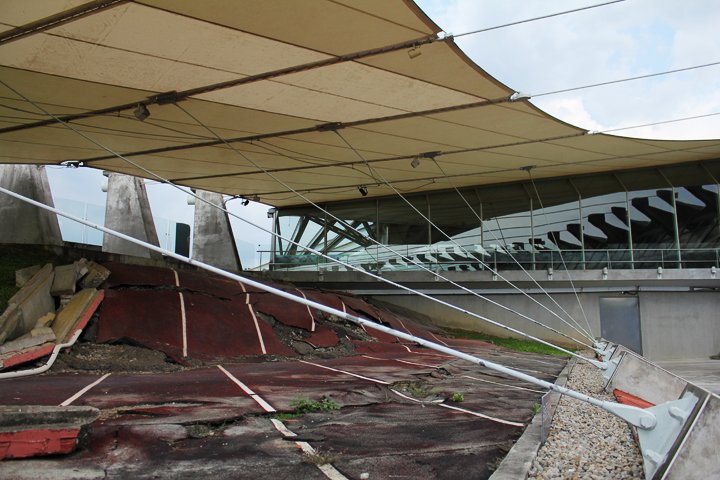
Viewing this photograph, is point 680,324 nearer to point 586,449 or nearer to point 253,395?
point 586,449

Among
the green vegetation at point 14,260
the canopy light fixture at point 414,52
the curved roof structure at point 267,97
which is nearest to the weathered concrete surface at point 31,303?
the green vegetation at point 14,260

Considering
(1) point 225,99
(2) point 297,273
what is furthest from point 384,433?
(2) point 297,273

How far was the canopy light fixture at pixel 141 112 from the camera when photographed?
9975 millimetres

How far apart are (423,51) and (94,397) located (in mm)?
6036

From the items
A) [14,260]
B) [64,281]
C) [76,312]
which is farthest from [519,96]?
[14,260]

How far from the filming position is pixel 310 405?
246 inches

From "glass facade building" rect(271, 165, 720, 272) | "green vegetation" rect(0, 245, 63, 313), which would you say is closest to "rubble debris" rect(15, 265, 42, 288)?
"green vegetation" rect(0, 245, 63, 313)

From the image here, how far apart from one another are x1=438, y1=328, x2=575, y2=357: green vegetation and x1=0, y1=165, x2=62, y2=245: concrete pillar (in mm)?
13572

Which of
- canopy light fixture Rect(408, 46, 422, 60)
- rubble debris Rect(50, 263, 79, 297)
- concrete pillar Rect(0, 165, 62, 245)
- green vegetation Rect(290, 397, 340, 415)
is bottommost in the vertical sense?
green vegetation Rect(290, 397, 340, 415)

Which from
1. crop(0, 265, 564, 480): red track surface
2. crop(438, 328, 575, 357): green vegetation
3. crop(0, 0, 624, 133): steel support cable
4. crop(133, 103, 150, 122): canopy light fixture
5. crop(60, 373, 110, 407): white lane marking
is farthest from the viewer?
crop(438, 328, 575, 357): green vegetation

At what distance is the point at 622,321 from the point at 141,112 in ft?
57.9

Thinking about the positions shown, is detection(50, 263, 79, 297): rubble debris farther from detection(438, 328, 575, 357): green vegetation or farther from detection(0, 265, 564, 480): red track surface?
detection(438, 328, 575, 357): green vegetation

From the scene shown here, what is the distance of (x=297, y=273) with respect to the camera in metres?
23.4

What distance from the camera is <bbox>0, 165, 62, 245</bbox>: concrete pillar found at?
16469 millimetres
